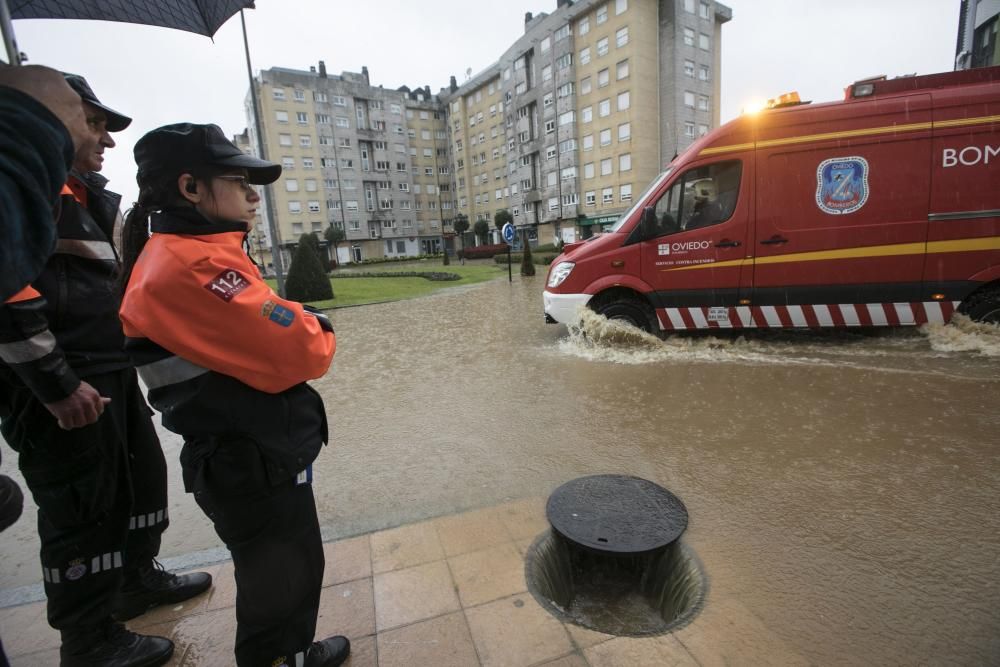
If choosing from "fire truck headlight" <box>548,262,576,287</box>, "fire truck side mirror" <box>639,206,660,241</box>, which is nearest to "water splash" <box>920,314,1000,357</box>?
"fire truck side mirror" <box>639,206,660,241</box>

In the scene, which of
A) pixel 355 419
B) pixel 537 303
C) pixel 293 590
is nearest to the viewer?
pixel 293 590

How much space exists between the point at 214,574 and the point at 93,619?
1.99ft

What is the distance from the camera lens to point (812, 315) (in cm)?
580

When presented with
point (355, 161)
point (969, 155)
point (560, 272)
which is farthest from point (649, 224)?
point (355, 161)

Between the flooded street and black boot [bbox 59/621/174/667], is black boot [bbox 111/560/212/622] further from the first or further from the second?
the flooded street

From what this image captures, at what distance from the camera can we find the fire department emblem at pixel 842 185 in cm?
550

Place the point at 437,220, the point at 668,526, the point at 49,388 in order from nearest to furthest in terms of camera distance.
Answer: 1. the point at 49,388
2. the point at 668,526
3. the point at 437,220

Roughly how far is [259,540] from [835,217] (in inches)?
255

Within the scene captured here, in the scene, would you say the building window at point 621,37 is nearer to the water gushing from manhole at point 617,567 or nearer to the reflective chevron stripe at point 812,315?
the reflective chevron stripe at point 812,315

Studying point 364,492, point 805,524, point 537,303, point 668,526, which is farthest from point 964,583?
point 537,303

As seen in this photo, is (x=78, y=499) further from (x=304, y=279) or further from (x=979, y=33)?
(x=979, y=33)

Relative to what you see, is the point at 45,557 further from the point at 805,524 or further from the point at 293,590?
the point at 805,524

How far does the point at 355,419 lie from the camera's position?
15.7ft

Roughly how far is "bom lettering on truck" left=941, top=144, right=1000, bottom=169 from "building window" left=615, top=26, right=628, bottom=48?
40478mm
